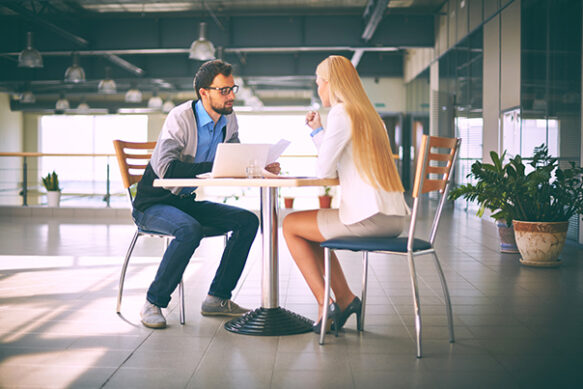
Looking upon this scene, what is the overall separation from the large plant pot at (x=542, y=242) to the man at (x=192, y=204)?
8.24 ft

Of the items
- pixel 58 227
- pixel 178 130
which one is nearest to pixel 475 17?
pixel 58 227

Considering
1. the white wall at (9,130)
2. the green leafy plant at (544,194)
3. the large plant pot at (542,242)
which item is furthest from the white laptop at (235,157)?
the white wall at (9,130)

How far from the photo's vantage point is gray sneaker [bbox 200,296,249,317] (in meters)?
3.01

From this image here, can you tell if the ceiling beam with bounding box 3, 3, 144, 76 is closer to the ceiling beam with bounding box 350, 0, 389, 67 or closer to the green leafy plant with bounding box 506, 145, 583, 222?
the ceiling beam with bounding box 350, 0, 389, 67

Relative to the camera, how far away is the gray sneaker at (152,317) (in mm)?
2742

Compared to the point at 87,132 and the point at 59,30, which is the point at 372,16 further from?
the point at 87,132

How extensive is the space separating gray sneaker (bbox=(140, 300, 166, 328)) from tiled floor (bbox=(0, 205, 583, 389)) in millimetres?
52

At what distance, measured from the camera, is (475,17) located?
8.53 m

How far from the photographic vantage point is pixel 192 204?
9.89ft

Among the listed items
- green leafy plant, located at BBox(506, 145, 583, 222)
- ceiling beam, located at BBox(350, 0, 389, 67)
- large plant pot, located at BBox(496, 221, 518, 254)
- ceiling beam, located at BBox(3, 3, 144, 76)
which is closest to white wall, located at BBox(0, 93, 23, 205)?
ceiling beam, located at BBox(3, 3, 144, 76)

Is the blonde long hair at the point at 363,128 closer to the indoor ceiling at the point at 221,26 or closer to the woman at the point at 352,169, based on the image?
the woman at the point at 352,169

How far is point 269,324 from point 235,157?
2.56ft

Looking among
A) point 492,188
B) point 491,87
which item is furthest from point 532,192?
point 491,87

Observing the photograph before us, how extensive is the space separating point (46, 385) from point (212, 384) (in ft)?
1.85
